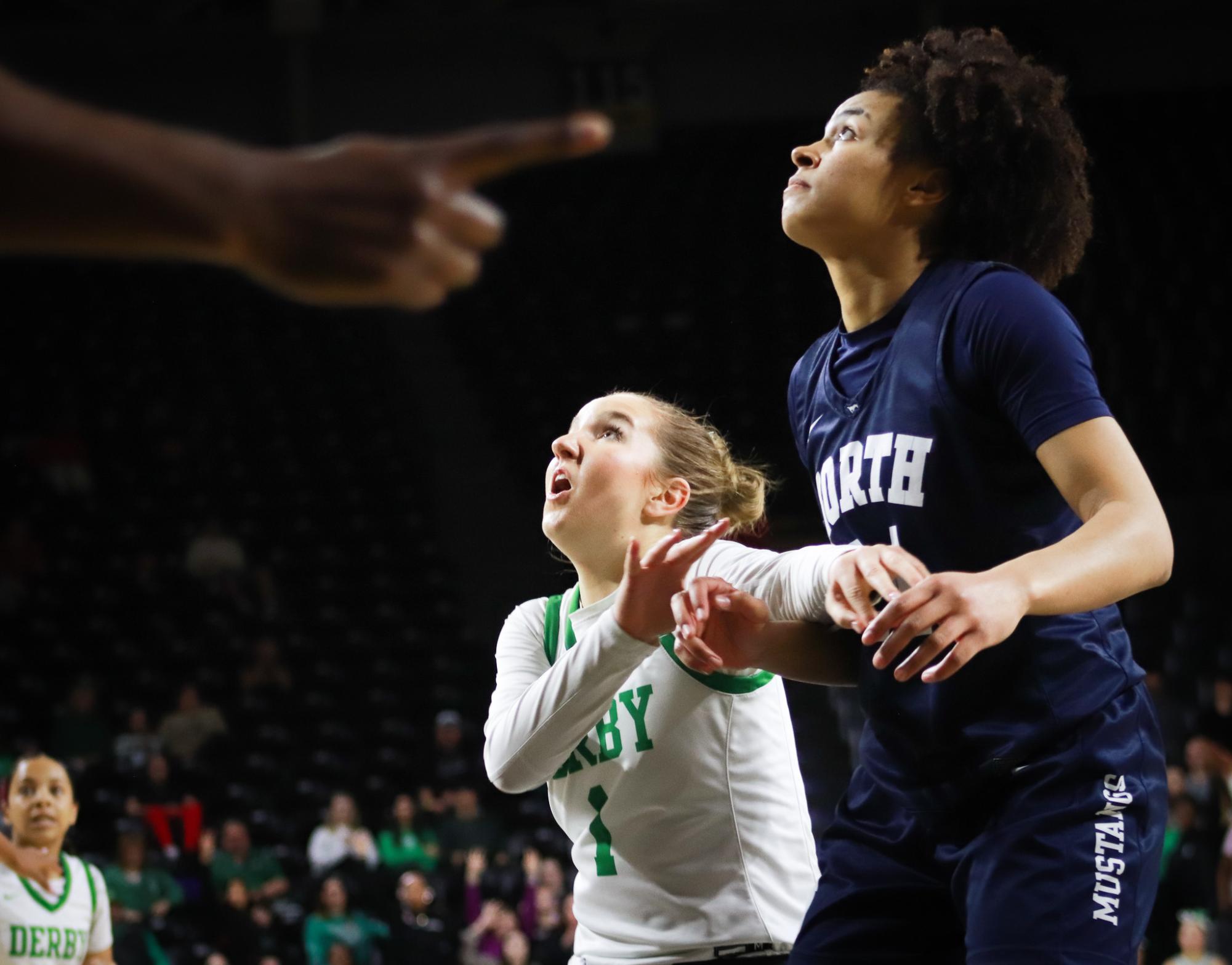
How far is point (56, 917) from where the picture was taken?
5.36m

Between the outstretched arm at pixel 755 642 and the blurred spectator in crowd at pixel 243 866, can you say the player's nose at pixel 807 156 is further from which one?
the blurred spectator in crowd at pixel 243 866

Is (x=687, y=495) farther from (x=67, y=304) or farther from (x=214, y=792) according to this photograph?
(x=67, y=304)

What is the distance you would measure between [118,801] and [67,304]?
772 cm

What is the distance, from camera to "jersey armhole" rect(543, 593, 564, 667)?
9.67ft

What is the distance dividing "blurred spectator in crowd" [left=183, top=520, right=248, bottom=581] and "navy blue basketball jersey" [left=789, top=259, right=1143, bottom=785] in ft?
33.7

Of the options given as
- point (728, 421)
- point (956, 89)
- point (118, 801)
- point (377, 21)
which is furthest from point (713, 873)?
point (377, 21)

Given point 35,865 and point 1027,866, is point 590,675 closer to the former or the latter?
point 1027,866

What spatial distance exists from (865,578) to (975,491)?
1.04 ft

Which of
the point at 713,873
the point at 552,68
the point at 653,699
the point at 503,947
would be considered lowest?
the point at 503,947

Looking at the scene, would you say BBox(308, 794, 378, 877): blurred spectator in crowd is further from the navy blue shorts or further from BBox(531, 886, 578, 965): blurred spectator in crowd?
the navy blue shorts

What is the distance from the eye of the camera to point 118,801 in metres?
8.99

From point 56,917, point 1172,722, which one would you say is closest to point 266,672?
point 56,917

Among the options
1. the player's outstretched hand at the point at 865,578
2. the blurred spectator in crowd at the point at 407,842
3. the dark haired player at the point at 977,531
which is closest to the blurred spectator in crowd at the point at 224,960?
the blurred spectator in crowd at the point at 407,842

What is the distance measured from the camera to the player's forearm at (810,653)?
2.35m
